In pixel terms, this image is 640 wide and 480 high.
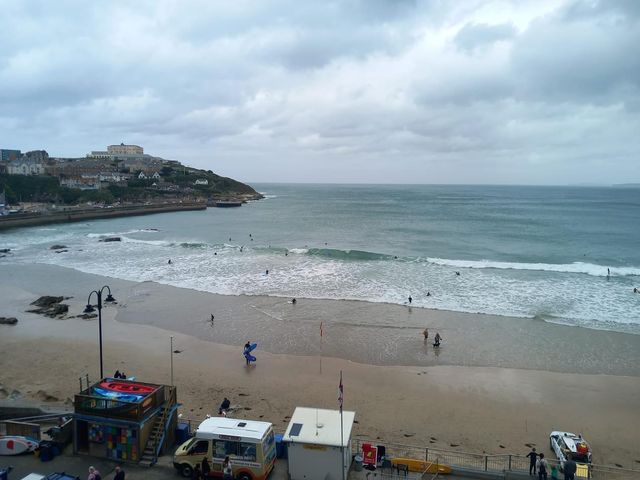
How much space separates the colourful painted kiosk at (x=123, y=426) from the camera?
387 inches

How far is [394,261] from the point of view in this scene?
39.2 m

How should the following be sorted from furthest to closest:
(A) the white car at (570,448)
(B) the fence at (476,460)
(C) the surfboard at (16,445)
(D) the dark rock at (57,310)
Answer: (D) the dark rock at (57,310)
(A) the white car at (570,448)
(B) the fence at (476,460)
(C) the surfboard at (16,445)

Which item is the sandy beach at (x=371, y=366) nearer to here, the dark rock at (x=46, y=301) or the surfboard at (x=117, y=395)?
the dark rock at (x=46, y=301)

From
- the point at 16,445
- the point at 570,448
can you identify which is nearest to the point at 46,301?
the point at 16,445

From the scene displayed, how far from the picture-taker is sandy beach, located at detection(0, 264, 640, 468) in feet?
44.0

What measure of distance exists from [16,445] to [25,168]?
13241 cm

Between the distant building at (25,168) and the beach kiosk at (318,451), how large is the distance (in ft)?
436

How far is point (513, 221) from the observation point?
73.6 metres

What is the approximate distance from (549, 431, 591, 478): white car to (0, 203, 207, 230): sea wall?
68.9m

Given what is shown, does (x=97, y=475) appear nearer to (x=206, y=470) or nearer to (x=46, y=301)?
(x=206, y=470)

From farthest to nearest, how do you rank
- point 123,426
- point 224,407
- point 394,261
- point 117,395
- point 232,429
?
1. point 394,261
2. point 224,407
3. point 117,395
4. point 123,426
5. point 232,429

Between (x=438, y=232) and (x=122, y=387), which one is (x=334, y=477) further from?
(x=438, y=232)

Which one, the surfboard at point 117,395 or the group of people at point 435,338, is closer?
the surfboard at point 117,395

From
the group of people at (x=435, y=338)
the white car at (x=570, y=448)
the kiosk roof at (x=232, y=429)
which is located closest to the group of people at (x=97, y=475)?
the kiosk roof at (x=232, y=429)
